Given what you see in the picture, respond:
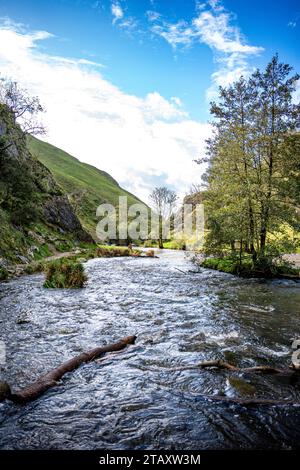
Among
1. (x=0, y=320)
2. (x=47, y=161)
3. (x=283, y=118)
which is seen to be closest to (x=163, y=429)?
(x=0, y=320)

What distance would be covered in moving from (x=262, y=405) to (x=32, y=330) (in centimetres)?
702

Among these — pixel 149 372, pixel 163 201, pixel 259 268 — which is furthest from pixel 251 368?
pixel 163 201

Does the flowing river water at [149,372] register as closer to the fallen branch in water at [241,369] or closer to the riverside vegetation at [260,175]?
the fallen branch in water at [241,369]

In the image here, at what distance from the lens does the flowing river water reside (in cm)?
447

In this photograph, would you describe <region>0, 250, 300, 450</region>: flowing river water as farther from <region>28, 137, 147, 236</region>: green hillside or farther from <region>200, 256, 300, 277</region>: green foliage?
<region>28, 137, 147, 236</region>: green hillside

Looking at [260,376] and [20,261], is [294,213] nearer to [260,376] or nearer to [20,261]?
[260,376]

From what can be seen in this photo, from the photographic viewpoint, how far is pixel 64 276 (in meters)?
17.1

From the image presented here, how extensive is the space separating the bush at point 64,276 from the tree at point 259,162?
11.4 meters

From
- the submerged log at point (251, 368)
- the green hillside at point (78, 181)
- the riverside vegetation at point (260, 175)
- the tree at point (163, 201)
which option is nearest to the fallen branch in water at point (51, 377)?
the submerged log at point (251, 368)

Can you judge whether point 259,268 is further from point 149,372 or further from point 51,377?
point 51,377

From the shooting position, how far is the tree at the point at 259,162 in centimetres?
2103

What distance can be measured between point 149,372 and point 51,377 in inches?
83.7

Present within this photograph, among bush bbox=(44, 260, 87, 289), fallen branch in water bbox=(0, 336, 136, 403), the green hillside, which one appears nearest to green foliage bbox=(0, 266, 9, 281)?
bush bbox=(44, 260, 87, 289)

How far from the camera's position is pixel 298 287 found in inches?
712
